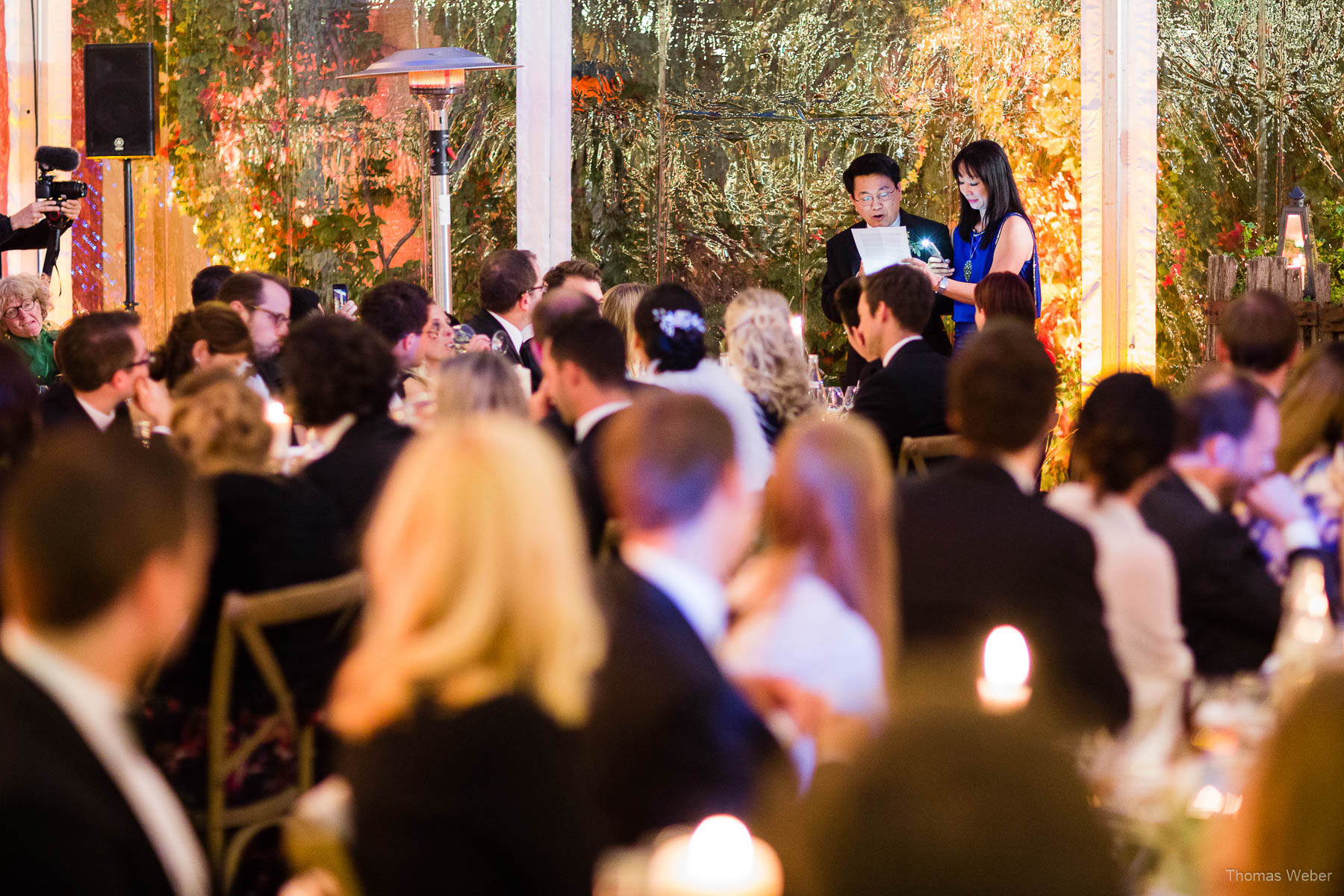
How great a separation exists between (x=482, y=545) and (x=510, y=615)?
0.08 metres

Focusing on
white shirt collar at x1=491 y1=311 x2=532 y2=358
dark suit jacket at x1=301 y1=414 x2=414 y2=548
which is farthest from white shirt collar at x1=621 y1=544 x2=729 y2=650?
white shirt collar at x1=491 y1=311 x2=532 y2=358

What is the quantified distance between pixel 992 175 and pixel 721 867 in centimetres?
511

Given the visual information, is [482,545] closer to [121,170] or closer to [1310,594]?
[1310,594]

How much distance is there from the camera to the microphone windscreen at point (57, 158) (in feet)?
22.4

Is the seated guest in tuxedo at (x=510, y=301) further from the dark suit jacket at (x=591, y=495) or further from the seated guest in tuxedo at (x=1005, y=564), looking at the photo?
the seated guest in tuxedo at (x=1005, y=564)

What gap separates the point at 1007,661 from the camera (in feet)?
5.09

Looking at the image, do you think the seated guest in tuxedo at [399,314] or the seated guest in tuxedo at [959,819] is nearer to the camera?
the seated guest in tuxedo at [959,819]

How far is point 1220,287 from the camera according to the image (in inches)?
279

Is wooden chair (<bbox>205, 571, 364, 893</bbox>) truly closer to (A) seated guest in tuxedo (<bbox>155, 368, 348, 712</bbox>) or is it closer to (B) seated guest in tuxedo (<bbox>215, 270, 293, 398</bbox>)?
(A) seated guest in tuxedo (<bbox>155, 368, 348, 712</bbox>)

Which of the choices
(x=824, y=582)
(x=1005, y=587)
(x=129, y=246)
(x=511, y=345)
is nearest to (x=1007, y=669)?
(x=824, y=582)

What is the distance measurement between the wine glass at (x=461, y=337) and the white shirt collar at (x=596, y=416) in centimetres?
187

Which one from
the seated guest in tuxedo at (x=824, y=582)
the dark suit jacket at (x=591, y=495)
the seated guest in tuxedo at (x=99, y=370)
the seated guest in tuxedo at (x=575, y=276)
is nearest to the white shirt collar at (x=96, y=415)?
the seated guest in tuxedo at (x=99, y=370)

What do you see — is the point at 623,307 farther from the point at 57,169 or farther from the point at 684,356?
the point at 57,169

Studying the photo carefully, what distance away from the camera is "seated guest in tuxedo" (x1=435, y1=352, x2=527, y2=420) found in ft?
10.7
